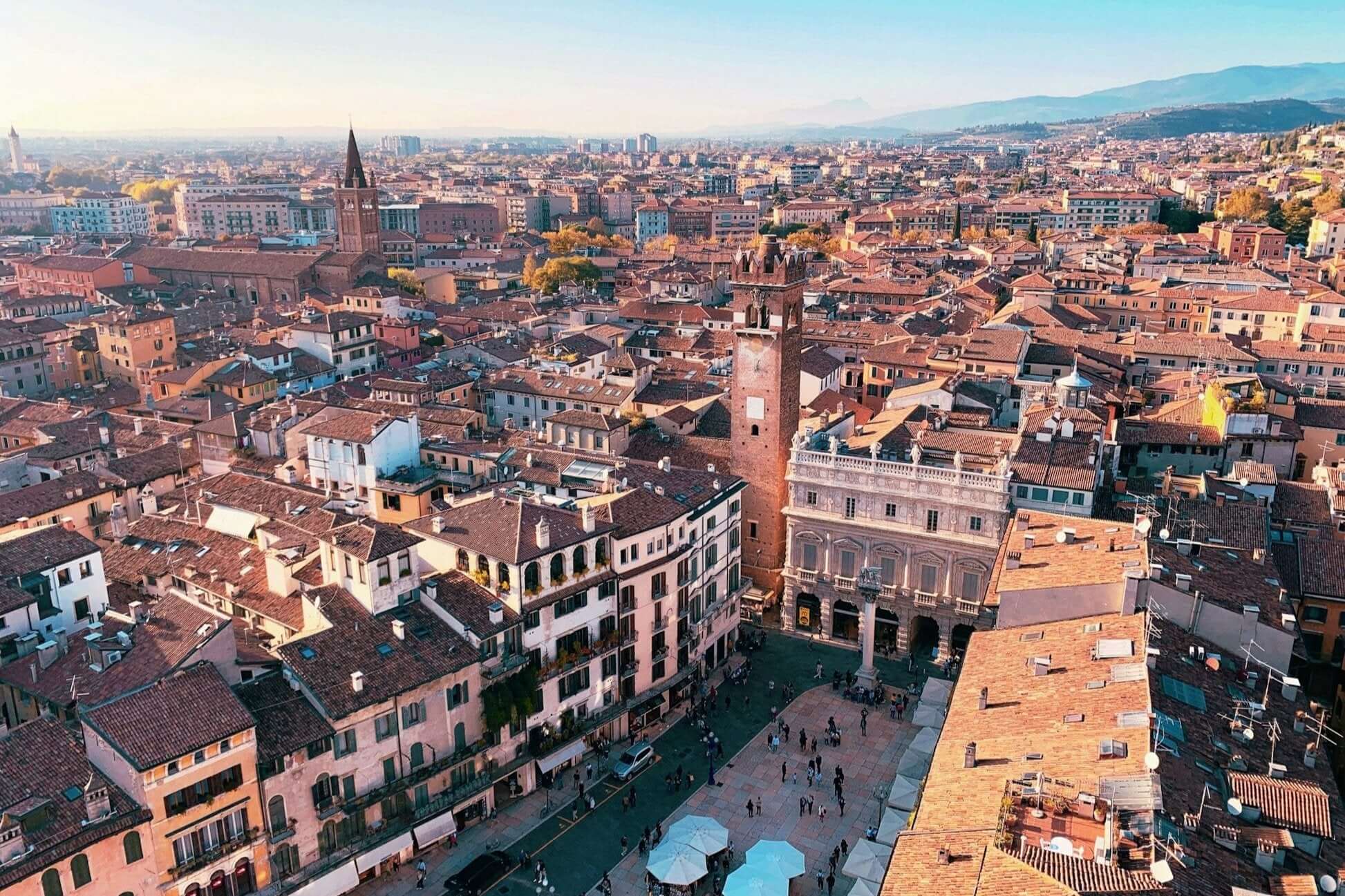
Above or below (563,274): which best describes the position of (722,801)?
→ below

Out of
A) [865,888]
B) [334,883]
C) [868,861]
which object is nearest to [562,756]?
[334,883]

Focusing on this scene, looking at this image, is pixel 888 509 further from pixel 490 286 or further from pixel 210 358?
pixel 490 286

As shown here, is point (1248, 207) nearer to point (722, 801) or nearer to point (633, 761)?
point (722, 801)

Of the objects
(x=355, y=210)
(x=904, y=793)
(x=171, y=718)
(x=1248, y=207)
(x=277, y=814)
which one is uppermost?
(x=355, y=210)

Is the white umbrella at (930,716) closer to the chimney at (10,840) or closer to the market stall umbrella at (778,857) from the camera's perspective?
the market stall umbrella at (778,857)

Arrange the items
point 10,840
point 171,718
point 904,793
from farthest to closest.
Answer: point 904,793 → point 171,718 → point 10,840

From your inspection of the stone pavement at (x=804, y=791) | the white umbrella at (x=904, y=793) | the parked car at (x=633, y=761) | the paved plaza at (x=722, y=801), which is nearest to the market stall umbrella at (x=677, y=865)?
the stone pavement at (x=804, y=791)
